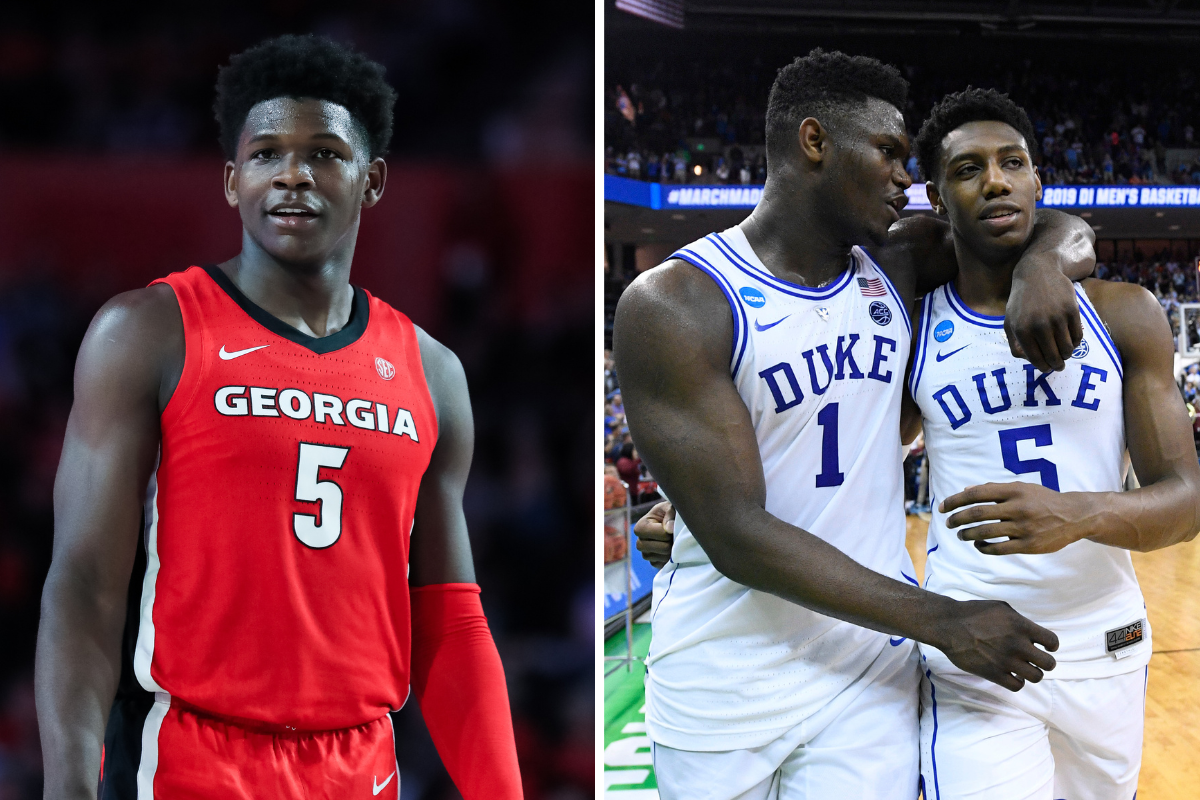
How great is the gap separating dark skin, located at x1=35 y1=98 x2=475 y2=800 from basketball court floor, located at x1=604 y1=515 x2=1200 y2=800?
77.7 inches

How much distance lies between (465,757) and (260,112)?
48.1 inches

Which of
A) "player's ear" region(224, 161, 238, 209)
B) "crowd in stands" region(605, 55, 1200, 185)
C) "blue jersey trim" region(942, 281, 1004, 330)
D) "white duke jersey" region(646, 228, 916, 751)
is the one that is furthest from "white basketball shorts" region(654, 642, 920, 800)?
"crowd in stands" region(605, 55, 1200, 185)

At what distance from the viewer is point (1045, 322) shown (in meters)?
1.78

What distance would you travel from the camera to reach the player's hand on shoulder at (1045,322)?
5.85ft

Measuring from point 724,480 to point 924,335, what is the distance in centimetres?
71

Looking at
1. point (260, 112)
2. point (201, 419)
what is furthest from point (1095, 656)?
point (260, 112)

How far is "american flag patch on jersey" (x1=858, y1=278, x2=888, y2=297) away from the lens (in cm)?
196

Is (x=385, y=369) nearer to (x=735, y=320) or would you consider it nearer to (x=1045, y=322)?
(x=735, y=320)

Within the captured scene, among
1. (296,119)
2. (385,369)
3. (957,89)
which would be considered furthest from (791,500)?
(957,89)

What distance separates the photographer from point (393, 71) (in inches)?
75.9

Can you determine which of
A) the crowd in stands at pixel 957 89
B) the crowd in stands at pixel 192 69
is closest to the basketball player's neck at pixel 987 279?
the crowd in stands at pixel 192 69

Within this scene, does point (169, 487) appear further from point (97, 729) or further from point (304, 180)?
point (304, 180)

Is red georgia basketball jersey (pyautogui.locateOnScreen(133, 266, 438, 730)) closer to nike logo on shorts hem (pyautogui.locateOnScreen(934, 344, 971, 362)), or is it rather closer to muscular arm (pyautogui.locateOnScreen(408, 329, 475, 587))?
muscular arm (pyautogui.locateOnScreen(408, 329, 475, 587))

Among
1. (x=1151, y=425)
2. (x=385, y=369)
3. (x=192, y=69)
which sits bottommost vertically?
(x=1151, y=425)
